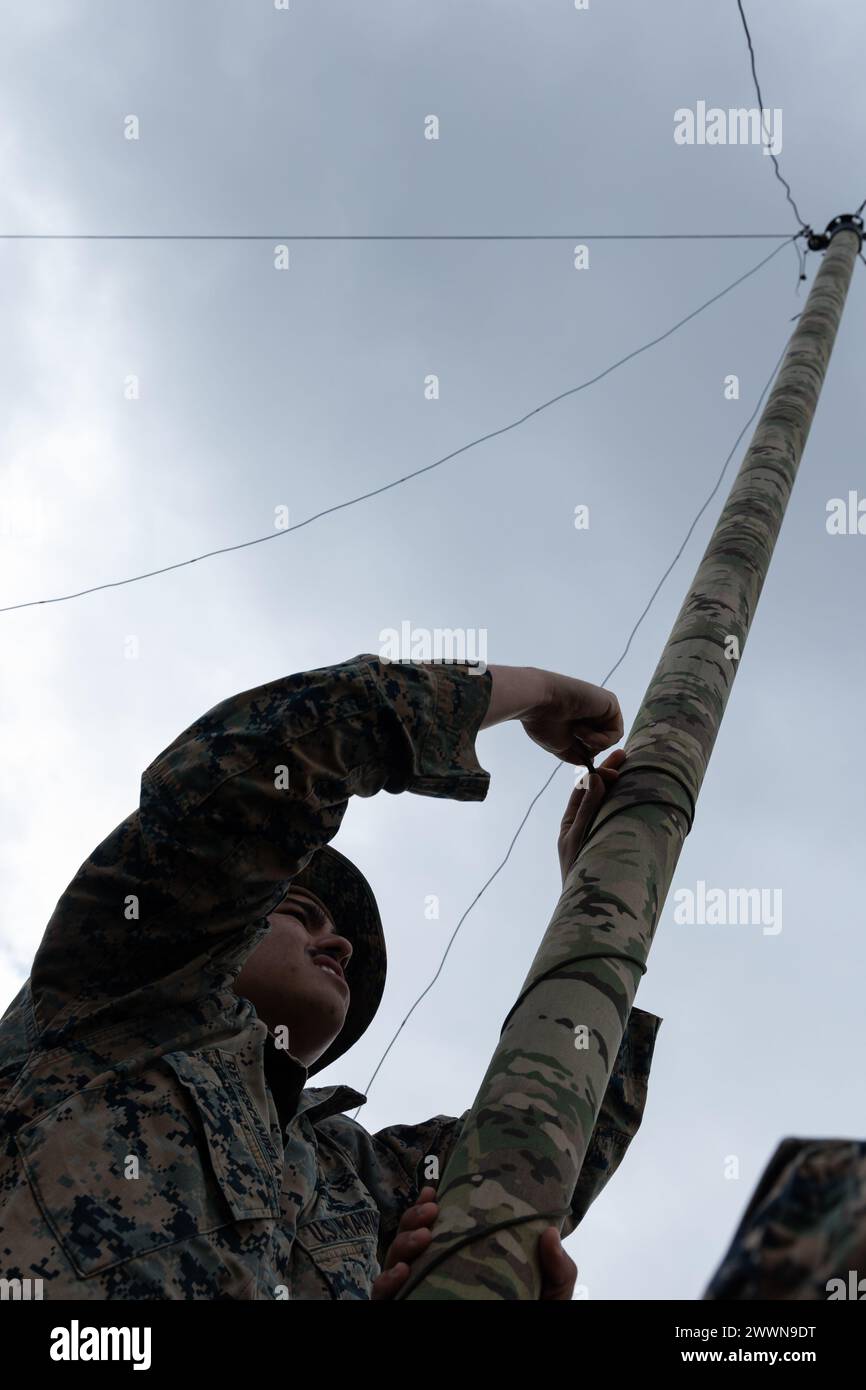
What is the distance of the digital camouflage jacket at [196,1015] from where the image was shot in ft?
7.64

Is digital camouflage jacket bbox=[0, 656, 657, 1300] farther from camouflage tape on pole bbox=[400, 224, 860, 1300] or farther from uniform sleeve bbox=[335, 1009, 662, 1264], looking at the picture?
uniform sleeve bbox=[335, 1009, 662, 1264]

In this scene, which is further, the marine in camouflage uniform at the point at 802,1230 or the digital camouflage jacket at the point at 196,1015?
the digital camouflage jacket at the point at 196,1015

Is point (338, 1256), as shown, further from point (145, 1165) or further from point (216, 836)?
point (216, 836)

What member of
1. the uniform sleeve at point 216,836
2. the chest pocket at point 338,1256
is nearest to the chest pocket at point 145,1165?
the uniform sleeve at point 216,836

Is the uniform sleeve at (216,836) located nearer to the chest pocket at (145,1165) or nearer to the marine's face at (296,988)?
the chest pocket at (145,1165)

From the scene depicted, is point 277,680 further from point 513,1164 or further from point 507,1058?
point 513,1164

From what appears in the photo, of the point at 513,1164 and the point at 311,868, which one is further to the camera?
the point at 311,868

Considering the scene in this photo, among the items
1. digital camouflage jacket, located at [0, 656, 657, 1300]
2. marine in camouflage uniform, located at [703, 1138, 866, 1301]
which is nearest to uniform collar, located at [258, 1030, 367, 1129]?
digital camouflage jacket, located at [0, 656, 657, 1300]

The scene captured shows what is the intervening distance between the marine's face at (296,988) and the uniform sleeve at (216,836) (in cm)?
57

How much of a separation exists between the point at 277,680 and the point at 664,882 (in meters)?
1.11

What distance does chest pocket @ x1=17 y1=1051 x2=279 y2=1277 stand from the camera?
7.45 feet
